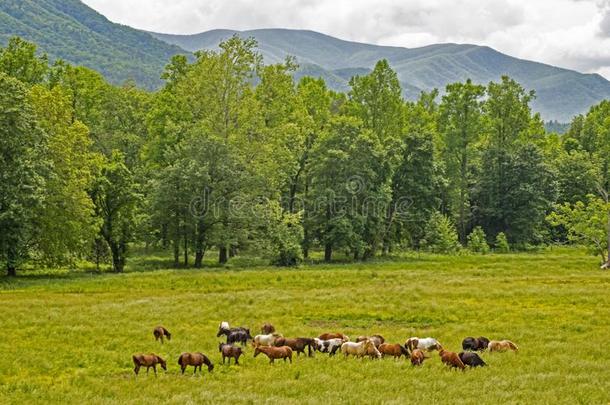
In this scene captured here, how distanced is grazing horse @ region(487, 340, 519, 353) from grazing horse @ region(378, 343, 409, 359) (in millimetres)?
3928

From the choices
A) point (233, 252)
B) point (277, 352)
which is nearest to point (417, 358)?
point (277, 352)

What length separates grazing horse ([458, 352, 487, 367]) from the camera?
2269cm

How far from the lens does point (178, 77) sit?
3174 inches

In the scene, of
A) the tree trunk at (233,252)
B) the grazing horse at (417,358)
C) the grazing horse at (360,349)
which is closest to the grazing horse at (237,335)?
the grazing horse at (360,349)

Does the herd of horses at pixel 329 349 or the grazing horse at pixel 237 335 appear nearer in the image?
the herd of horses at pixel 329 349

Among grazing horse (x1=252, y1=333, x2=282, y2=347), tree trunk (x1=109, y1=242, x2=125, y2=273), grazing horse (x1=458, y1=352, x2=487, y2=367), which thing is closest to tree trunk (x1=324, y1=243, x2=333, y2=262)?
tree trunk (x1=109, y1=242, x2=125, y2=273)

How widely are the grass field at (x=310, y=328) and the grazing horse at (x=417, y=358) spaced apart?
1.44 feet

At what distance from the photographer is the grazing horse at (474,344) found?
2544 centimetres

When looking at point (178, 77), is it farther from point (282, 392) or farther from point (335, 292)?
point (282, 392)

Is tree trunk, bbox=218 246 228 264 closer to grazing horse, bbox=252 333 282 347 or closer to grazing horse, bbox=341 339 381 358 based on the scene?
grazing horse, bbox=252 333 282 347

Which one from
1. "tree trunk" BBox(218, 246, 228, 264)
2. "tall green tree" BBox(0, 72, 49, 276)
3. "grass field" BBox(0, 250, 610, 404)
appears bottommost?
"grass field" BBox(0, 250, 610, 404)

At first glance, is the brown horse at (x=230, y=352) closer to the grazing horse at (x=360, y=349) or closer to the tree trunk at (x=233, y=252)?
the grazing horse at (x=360, y=349)

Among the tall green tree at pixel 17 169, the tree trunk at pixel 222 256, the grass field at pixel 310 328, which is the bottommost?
the grass field at pixel 310 328

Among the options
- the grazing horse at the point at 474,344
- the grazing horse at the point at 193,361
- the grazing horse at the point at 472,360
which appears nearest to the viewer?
the grazing horse at the point at 193,361
